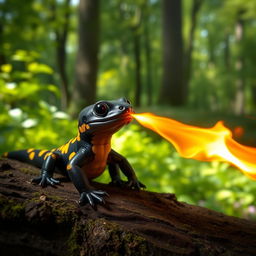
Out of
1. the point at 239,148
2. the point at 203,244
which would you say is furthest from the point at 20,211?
the point at 239,148

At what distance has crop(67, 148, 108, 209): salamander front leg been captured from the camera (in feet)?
5.02

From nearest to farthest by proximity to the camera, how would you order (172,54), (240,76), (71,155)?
(71,155) < (172,54) < (240,76)

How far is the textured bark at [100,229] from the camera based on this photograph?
129 cm

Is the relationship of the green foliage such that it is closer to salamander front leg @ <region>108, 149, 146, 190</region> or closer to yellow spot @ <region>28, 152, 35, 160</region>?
yellow spot @ <region>28, 152, 35, 160</region>

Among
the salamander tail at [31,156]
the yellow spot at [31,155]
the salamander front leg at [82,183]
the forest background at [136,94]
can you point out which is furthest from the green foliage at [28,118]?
the salamander front leg at [82,183]

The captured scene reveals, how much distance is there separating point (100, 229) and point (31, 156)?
1078 millimetres

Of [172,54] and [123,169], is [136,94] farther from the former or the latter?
[123,169]

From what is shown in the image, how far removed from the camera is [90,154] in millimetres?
1861

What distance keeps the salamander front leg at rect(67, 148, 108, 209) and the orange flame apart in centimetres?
44

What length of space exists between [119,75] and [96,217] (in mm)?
25565

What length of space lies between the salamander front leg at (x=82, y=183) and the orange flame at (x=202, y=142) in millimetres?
A: 440

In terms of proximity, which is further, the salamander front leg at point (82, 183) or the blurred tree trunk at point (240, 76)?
the blurred tree trunk at point (240, 76)

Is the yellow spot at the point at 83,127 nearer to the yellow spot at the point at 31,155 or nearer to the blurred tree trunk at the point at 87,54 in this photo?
the yellow spot at the point at 31,155

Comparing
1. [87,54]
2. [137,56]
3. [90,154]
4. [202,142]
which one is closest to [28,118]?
[90,154]
